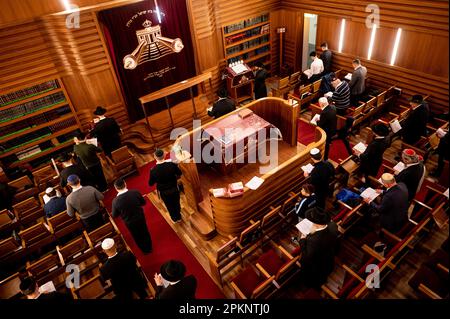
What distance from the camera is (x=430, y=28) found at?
736 cm

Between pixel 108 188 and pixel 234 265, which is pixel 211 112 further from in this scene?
pixel 234 265

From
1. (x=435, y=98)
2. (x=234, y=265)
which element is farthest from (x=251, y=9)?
(x=234, y=265)

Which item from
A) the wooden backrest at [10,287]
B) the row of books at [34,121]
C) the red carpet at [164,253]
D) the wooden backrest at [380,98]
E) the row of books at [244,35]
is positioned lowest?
the red carpet at [164,253]

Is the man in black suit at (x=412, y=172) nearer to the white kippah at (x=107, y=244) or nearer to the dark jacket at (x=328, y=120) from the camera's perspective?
the dark jacket at (x=328, y=120)

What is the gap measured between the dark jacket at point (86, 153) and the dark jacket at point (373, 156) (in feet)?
18.6

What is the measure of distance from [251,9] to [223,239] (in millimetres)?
7605

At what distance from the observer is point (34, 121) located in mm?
7836

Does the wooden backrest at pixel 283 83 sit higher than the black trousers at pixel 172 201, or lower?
higher

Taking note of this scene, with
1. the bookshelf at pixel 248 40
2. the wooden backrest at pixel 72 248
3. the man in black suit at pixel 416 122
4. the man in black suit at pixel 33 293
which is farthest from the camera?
the bookshelf at pixel 248 40

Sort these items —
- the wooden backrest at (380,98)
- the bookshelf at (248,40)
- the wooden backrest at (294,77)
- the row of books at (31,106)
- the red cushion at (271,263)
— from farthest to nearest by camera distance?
the bookshelf at (248,40) < the wooden backrest at (294,77) < the wooden backrest at (380,98) < the row of books at (31,106) < the red cushion at (271,263)

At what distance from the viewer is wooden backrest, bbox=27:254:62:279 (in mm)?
5016

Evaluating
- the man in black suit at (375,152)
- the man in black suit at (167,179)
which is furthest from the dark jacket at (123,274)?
the man in black suit at (375,152)

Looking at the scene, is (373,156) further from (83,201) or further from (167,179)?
(83,201)

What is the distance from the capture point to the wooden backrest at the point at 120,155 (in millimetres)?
7536
